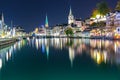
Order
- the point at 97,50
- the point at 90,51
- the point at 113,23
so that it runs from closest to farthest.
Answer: the point at 90,51, the point at 97,50, the point at 113,23

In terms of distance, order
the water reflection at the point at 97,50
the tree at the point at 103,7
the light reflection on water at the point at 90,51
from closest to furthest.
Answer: the water reflection at the point at 97,50
the light reflection on water at the point at 90,51
the tree at the point at 103,7

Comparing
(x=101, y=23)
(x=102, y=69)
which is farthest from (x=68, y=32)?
(x=102, y=69)

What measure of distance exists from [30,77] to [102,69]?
6184mm

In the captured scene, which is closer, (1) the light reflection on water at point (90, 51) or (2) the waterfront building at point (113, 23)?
(1) the light reflection on water at point (90, 51)

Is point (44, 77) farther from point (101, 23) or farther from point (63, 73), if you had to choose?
point (101, 23)

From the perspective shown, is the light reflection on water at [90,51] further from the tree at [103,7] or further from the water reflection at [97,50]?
the tree at [103,7]

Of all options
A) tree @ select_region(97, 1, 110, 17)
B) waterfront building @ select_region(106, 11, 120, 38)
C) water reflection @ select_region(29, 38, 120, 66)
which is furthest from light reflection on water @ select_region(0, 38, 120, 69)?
tree @ select_region(97, 1, 110, 17)

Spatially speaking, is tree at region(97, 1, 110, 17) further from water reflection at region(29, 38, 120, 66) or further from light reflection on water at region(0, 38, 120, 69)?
light reflection on water at region(0, 38, 120, 69)

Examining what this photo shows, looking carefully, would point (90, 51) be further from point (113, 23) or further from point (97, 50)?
point (113, 23)

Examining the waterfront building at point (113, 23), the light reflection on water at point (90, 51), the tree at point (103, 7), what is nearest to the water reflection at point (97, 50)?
the light reflection on water at point (90, 51)

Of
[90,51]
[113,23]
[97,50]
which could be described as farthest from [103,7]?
[90,51]

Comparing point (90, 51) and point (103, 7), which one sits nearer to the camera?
point (90, 51)

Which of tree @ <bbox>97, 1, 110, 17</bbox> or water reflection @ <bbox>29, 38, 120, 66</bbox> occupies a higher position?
tree @ <bbox>97, 1, 110, 17</bbox>

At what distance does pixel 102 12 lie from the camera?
125 meters
